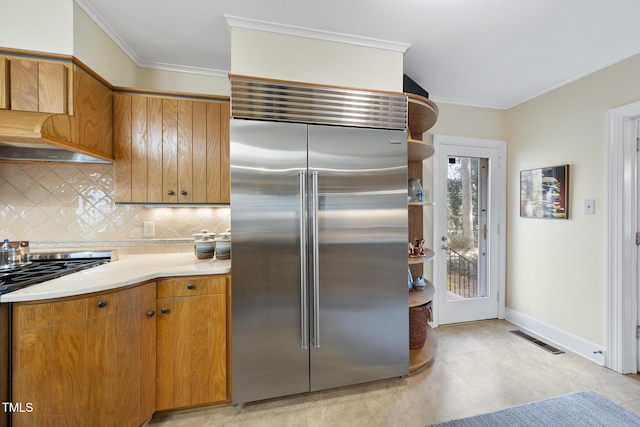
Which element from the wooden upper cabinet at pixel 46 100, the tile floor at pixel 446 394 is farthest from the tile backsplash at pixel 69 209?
the tile floor at pixel 446 394

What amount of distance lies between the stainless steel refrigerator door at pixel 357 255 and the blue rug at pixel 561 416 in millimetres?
547

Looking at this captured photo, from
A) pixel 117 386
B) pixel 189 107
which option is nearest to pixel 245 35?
pixel 189 107

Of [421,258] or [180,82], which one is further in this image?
[180,82]

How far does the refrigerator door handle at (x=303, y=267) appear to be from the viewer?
5.64 feet

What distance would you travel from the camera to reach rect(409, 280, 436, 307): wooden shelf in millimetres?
2057

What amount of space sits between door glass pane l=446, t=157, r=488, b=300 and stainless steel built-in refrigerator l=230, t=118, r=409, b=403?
133 centimetres

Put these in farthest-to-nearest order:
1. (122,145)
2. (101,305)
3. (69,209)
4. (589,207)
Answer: (589,207) < (69,209) < (122,145) < (101,305)

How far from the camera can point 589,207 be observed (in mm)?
2322

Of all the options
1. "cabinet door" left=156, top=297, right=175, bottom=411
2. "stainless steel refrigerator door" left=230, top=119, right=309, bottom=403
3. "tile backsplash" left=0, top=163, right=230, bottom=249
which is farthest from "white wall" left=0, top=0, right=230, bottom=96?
"cabinet door" left=156, top=297, right=175, bottom=411

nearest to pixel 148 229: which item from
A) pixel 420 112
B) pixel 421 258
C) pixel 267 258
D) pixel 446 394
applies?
pixel 267 258

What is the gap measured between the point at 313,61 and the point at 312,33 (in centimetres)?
18

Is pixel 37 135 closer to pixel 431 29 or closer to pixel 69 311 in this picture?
pixel 69 311

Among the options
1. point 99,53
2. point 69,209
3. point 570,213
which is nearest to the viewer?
point 99,53

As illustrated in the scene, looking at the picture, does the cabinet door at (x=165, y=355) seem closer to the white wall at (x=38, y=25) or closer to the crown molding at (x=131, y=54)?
the white wall at (x=38, y=25)
